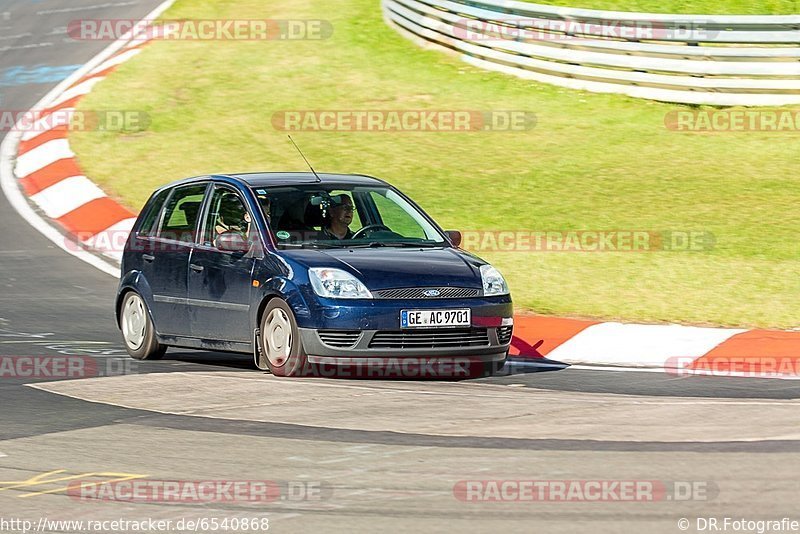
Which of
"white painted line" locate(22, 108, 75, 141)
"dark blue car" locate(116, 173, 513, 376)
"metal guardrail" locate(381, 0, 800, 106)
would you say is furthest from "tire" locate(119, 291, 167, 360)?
"metal guardrail" locate(381, 0, 800, 106)

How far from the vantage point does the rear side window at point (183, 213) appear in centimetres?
1122

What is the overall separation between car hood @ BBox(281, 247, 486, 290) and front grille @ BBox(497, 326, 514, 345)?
12.8 inches

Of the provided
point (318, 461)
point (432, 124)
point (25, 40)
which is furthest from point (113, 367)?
point (25, 40)

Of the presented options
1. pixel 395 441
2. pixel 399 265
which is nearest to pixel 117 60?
pixel 399 265

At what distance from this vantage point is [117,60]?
24.4 m

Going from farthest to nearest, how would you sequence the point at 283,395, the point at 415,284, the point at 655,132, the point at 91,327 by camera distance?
the point at 655,132, the point at 91,327, the point at 415,284, the point at 283,395

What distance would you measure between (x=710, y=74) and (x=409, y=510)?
47.7 feet

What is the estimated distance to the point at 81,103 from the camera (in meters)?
21.8

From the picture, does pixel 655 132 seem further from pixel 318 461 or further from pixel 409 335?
pixel 318 461

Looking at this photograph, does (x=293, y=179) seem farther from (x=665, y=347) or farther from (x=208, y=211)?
(x=665, y=347)

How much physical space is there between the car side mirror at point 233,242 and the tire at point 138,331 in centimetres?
120

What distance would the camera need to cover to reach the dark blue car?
968 cm

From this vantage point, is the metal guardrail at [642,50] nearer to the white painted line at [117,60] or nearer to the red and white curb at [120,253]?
the white painted line at [117,60]

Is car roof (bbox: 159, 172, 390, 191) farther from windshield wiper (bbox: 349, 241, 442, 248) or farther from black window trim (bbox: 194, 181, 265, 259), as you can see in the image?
windshield wiper (bbox: 349, 241, 442, 248)
